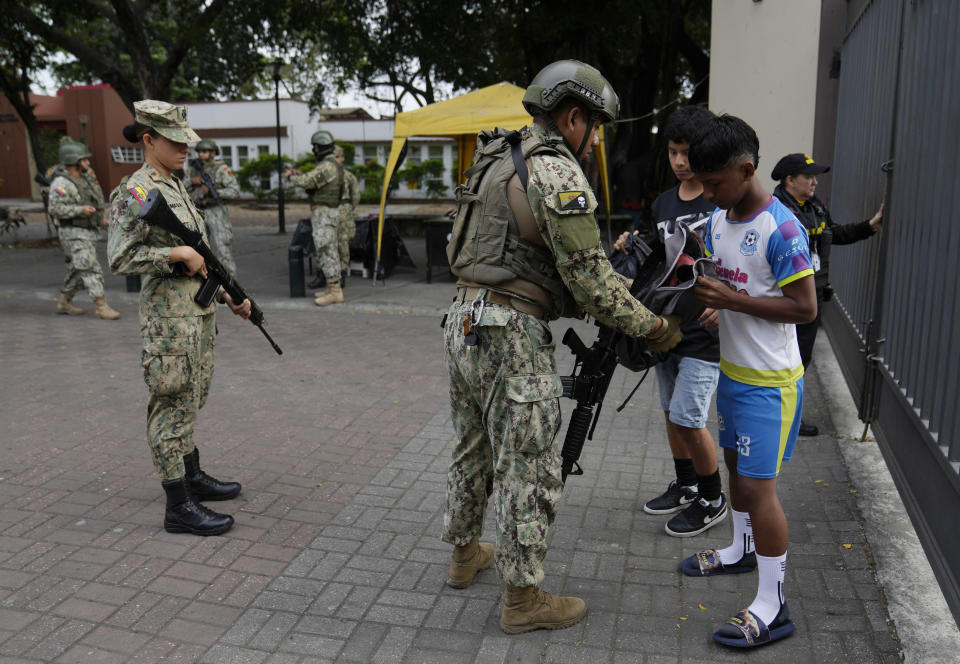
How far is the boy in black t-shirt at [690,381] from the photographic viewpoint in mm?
3711

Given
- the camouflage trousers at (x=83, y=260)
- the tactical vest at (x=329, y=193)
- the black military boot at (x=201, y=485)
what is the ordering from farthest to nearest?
the tactical vest at (x=329, y=193) < the camouflage trousers at (x=83, y=260) < the black military boot at (x=201, y=485)

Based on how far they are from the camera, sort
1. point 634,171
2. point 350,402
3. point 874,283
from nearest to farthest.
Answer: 1. point 874,283
2. point 350,402
3. point 634,171

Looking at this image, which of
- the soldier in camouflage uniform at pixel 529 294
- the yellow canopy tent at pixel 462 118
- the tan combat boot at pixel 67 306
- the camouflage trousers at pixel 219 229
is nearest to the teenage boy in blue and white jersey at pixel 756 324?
the soldier in camouflage uniform at pixel 529 294

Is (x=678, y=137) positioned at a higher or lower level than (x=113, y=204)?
higher

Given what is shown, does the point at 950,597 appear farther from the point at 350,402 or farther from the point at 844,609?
the point at 350,402

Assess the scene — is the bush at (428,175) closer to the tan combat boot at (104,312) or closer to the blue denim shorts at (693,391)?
the tan combat boot at (104,312)

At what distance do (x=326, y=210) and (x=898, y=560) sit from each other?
867 cm

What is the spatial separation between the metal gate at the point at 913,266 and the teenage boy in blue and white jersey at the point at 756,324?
0.77 metres

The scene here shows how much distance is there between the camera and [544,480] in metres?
3.00

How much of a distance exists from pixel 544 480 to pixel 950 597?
1695mm

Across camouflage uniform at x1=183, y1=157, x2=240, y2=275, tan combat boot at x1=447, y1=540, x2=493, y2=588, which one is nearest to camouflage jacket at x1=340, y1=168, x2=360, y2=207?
camouflage uniform at x1=183, y1=157, x2=240, y2=275

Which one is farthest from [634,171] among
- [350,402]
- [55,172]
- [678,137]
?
[678,137]

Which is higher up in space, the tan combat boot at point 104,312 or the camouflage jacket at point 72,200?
the camouflage jacket at point 72,200

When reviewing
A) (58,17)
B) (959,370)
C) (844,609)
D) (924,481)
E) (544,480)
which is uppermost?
(58,17)
